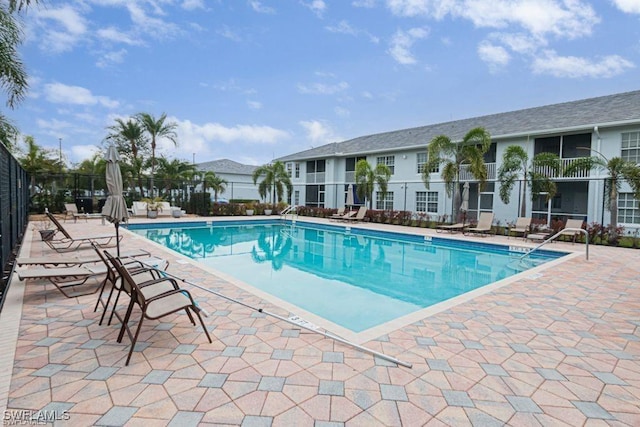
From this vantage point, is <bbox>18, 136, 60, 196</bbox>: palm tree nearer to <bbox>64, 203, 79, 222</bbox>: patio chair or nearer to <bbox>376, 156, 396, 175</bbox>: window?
<bbox>64, 203, 79, 222</bbox>: patio chair

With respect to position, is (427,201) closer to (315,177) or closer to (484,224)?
(484,224)

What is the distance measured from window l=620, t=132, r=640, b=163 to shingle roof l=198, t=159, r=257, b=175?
111 ft

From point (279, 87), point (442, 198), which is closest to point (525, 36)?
point (442, 198)

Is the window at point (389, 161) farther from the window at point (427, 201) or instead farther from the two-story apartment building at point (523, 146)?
the window at point (427, 201)

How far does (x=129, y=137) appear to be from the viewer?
25.6 metres

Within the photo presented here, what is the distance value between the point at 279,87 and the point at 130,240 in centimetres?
1312

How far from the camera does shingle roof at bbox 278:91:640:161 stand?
14.9 m

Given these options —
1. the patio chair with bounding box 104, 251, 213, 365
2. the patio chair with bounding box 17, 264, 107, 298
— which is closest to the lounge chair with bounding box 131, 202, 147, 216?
the patio chair with bounding box 17, 264, 107, 298

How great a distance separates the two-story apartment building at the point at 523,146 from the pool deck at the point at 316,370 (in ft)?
36.0

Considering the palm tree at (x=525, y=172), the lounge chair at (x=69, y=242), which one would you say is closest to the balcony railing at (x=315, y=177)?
the palm tree at (x=525, y=172)

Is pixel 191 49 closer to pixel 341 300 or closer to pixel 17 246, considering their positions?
pixel 17 246

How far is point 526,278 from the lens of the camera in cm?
650

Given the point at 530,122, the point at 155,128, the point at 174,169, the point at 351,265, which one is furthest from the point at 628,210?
the point at 155,128

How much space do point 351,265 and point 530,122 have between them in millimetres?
14026
